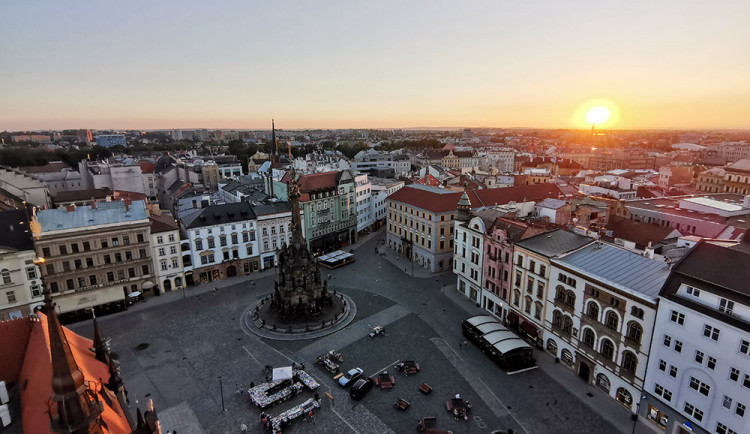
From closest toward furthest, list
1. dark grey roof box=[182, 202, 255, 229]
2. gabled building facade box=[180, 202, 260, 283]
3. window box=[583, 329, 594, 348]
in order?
1. window box=[583, 329, 594, 348]
2. gabled building facade box=[180, 202, 260, 283]
3. dark grey roof box=[182, 202, 255, 229]

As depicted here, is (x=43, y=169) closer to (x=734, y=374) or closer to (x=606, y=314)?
(x=606, y=314)

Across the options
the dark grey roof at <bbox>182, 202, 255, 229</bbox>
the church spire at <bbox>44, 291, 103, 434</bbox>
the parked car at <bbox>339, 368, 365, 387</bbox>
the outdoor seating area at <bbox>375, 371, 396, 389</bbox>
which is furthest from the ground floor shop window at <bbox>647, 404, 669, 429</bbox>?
the dark grey roof at <bbox>182, 202, 255, 229</bbox>

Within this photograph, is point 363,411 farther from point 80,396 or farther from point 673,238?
point 673,238

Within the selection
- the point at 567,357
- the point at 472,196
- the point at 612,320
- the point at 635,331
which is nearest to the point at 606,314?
the point at 612,320

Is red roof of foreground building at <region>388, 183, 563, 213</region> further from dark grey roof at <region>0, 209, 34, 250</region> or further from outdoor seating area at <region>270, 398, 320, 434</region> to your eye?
dark grey roof at <region>0, 209, 34, 250</region>

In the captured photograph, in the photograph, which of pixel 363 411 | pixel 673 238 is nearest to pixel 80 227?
pixel 363 411
